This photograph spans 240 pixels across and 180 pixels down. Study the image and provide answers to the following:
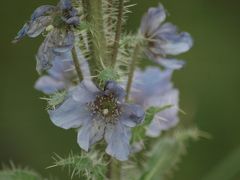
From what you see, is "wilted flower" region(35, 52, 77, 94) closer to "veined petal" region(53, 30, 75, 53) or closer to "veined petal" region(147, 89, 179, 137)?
"veined petal" region(147, 89, 179, 137)

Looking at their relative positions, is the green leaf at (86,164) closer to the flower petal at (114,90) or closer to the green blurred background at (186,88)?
the flower petal at (114,90)

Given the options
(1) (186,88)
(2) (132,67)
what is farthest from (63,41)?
(1) (186,88)

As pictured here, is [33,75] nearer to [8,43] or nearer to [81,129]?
[8,43]

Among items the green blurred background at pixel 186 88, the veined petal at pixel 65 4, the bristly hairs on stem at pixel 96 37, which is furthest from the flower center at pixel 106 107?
the green blurred background at pixel 186 88

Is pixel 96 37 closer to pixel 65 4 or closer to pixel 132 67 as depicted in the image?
pixel 65 4

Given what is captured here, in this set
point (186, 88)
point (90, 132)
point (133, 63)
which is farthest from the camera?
point (186, 88)

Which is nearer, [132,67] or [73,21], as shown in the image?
[73,21]
